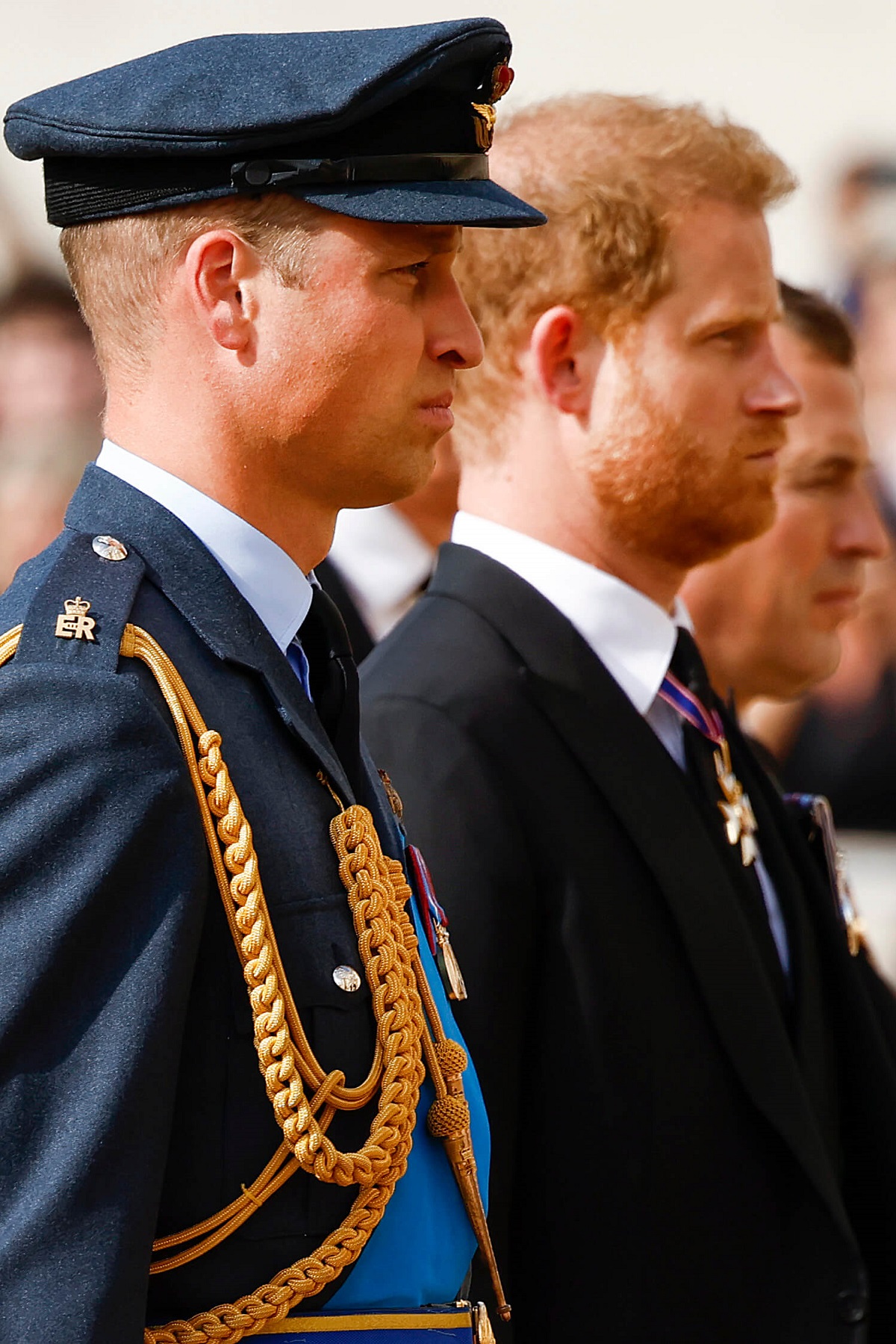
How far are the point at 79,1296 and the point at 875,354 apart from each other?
4.61 m

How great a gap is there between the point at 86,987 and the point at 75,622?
A: 0.29m

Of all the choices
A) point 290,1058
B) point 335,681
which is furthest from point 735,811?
point 290,1058

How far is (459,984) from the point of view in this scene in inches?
69.6

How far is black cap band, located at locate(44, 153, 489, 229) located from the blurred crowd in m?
1.79

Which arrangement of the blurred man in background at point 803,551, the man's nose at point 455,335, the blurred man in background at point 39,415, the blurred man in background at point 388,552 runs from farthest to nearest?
the blurred man in background at point 39,415 < the blurred man in background at point 388,552 < the blurred man in background at point 803,551 < the man's nose at point 455,335

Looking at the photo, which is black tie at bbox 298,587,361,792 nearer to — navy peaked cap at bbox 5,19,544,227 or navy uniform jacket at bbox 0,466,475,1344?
navy uniform jacket at bbox 0,466,475,1344

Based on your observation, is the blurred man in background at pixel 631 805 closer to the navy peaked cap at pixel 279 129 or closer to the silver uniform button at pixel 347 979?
the silver uniform button at pixel 347 979

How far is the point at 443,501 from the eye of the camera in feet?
12.0

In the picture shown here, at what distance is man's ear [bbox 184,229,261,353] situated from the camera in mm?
1512

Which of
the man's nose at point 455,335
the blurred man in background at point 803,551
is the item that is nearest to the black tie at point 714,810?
the blurred man in background at point 803,551

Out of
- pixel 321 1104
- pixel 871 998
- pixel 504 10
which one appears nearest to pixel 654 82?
pixel 504 10

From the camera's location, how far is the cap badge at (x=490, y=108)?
1658 millimetres

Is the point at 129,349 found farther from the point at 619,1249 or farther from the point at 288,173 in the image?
the point at 619,1249

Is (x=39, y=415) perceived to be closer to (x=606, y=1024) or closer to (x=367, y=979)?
(x=606, y=1024)
